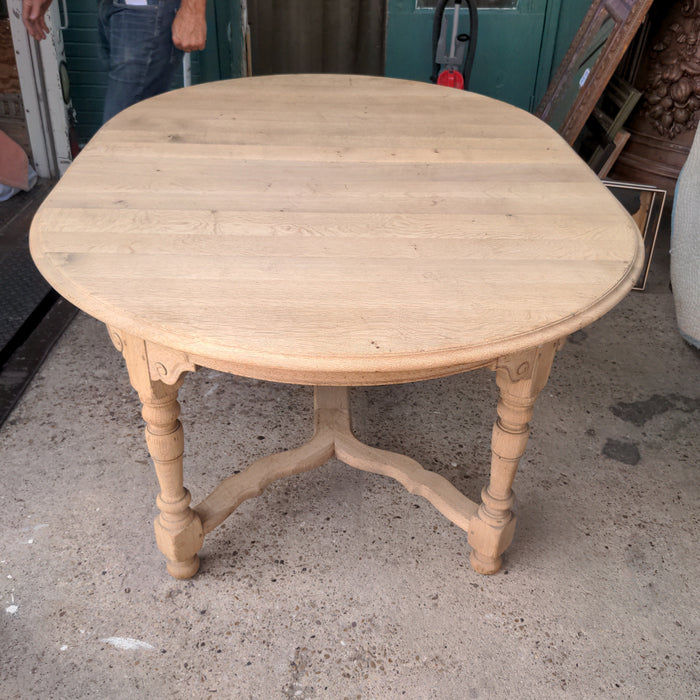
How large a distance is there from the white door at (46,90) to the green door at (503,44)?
1758 mm

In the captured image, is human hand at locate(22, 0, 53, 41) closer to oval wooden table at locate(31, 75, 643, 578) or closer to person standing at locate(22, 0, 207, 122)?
person standing at locate(22, 0, 207, 122)

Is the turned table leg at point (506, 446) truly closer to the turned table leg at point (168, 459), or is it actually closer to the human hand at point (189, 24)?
the turned table leg at point (168, 459)

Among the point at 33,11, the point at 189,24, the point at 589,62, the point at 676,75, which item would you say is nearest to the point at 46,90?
the point at 33,11

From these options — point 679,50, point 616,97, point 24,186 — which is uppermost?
point 679,50

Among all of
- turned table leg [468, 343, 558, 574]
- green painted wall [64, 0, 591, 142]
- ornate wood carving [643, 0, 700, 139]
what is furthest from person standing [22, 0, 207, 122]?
ornate wood carving [643, 0, 700, 139]

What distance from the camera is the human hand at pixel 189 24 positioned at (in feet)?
8.76

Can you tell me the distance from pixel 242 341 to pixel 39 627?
943mm

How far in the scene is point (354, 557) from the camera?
180 cm

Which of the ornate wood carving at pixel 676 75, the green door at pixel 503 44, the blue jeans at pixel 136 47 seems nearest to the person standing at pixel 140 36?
the blue jeans at pixel 136 47

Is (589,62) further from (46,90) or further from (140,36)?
(46,90)

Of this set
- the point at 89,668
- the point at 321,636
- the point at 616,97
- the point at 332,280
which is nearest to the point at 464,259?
the point at 332,280

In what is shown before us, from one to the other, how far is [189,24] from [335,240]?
66.6 inches

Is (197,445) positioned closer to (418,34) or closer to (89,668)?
(89,668)

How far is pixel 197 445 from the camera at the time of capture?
215cm
